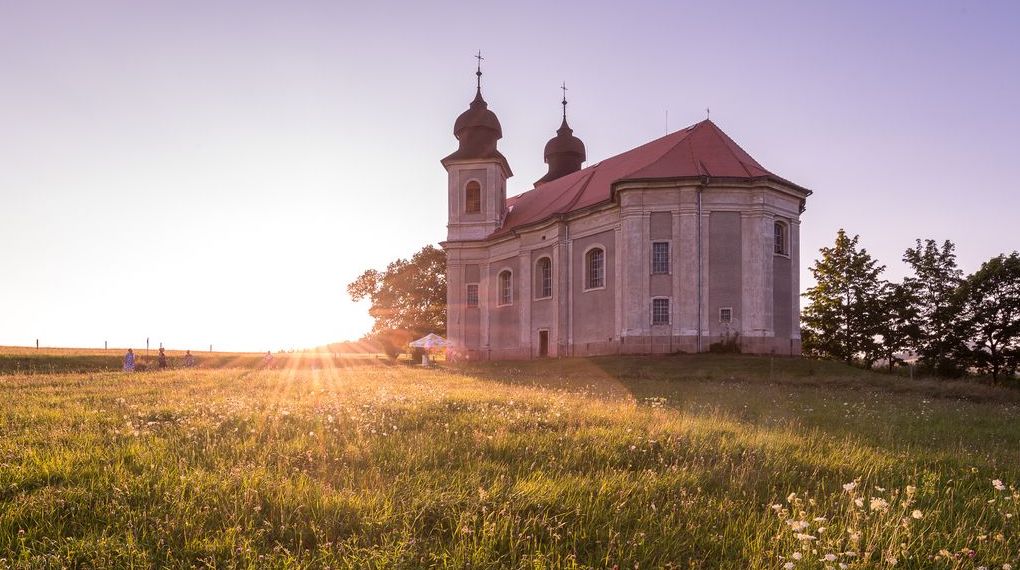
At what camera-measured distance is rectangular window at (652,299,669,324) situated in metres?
32.5

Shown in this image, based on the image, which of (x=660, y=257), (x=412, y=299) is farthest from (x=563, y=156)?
(x=660, y=257)

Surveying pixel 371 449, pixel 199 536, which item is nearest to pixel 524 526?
pixel 199 536

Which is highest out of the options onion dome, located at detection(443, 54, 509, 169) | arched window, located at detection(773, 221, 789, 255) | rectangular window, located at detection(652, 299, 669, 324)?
onion dome, located at detection(443, 54, 509, 169)

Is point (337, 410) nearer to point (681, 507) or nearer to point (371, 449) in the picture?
point (371, 449)

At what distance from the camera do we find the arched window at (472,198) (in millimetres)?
45844

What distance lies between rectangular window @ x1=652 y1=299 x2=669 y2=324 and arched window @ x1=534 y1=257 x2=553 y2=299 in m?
8.74

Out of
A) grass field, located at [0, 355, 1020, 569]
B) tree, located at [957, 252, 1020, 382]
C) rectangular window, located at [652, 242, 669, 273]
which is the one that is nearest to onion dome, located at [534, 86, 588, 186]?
rectangular window, located at [652, 242, 669, 273]

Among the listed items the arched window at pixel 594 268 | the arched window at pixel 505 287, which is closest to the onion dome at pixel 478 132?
the arched window at pixel 505 287

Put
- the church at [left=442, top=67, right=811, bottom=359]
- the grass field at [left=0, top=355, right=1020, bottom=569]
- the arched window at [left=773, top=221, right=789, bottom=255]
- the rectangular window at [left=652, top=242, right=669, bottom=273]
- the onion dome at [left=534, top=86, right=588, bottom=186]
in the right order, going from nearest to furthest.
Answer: the grass field at [left=0, top=355, right=1020, bottom=569] → the church at [left=442, top=67, right=811, bottom=359] → the rectangular window at [left=652, top=242, right=669, bottom=273] → the arched window at [left=773, top=221, right=789, bottom=255] → the onion dome at [left=534, top=86, right=588, bottom=186]

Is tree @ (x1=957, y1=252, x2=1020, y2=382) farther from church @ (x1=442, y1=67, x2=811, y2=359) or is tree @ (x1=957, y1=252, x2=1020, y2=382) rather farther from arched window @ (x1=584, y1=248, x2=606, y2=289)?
arched window @ (x1=584, y1=248, x2=606, y2=289)

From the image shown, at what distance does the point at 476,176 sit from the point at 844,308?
2730 cm

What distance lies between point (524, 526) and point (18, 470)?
408cm

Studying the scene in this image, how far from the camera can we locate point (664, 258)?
33.0 meters

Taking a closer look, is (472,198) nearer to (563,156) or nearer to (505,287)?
(505,287)
